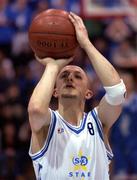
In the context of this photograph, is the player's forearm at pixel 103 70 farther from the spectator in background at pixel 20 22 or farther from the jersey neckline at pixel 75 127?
the spectator in background at pixel 20 22

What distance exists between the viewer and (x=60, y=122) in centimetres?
432

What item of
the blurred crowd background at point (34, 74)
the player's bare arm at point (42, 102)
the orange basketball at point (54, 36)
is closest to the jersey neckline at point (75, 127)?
the player's bare arm at point (42, 102)

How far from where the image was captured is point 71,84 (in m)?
4.32

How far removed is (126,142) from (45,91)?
360 centimetres

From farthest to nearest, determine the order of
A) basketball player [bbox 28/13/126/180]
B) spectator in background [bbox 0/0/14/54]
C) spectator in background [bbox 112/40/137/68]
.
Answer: spectator in background [bbox 0/0/14/54] → spectator in background [bbox 112/40/137/68] → basketball player [bbox 28/13/126/180]

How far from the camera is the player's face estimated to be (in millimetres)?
4312

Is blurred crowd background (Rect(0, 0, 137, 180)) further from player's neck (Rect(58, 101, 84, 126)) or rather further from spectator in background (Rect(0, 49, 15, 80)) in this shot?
player's neck (Rect(58, 101, 84, 126))

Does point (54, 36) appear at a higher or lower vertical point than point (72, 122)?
higher

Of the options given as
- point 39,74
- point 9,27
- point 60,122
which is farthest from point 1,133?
point 60,122

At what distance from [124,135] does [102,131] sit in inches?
124

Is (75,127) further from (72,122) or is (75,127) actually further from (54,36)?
(54,36)

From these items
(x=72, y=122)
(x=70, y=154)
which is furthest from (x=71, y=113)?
(x=70, y=154)

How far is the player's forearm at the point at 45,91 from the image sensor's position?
404 centimetres

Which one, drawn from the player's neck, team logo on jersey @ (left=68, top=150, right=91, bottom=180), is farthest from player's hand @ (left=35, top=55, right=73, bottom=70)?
team logo on jersey @ (left=68, top=150, right=91, bottom=180)
